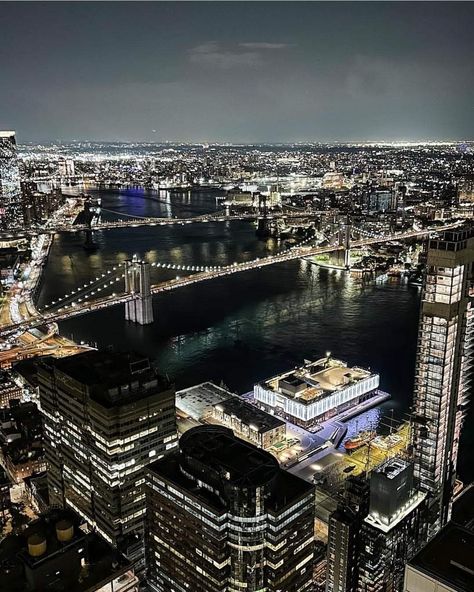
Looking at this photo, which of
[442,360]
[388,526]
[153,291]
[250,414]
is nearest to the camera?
[388,526]

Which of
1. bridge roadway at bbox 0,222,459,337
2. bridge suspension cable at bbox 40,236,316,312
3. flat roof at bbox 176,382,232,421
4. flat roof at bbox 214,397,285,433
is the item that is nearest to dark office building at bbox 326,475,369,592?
flat roof at bbox 214,397,285,433

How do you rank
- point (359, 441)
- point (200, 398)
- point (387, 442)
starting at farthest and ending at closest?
1. point (200, 398)
2. point (359, 441)
3. point (387, 442)

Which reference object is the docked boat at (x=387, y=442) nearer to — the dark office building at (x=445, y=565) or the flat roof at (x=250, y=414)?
the flat roof at (x=250, y=414)

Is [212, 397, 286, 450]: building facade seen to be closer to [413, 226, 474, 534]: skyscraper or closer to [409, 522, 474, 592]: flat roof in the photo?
[413, 226, 474, 534]: skyscraper

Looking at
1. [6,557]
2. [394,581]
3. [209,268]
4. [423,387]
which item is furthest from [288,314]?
[6,557]

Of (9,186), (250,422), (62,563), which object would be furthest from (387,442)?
(9,186)

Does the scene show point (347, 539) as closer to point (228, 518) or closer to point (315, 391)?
point (228, 518)

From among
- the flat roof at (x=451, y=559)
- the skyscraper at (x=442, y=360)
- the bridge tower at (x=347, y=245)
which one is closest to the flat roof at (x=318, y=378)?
the skyscraper at (x=442, y=360)

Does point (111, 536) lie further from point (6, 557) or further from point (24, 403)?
point (24, 403)
